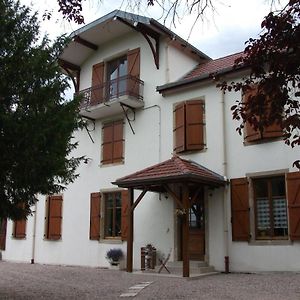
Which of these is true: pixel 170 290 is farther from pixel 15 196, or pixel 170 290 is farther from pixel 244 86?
pixel 244 86

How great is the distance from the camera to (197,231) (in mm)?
13773

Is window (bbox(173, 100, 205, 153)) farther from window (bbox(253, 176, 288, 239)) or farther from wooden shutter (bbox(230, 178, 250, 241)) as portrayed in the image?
window (bbox(253, 176, 288, 239))

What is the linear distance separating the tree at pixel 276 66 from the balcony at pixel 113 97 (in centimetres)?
1072

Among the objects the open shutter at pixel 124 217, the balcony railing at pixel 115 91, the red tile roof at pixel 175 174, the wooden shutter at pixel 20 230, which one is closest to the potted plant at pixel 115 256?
the open shutter at pixel 124 217

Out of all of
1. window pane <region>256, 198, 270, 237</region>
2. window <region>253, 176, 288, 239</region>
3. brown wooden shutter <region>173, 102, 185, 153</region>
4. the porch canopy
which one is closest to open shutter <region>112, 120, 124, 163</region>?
brown wooden shutter <region>173, 102, 185, 153</region>

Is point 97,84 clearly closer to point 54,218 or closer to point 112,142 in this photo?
point 112,142

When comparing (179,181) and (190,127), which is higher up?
(190,127)

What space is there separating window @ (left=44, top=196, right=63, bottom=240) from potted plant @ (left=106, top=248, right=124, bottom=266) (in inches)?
119

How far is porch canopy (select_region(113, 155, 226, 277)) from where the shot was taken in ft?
39.1

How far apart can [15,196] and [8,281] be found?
3781mm

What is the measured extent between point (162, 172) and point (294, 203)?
3413 millimetres

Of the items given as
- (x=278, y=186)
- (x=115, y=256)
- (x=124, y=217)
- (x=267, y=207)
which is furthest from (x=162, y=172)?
(x=115, y=256)

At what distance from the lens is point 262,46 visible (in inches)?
174

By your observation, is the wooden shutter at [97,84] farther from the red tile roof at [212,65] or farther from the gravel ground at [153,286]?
the gravel ground at [153,286]
